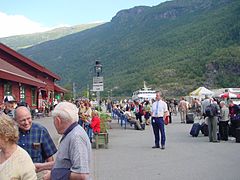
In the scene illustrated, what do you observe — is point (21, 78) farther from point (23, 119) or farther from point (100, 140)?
point (23, 119)

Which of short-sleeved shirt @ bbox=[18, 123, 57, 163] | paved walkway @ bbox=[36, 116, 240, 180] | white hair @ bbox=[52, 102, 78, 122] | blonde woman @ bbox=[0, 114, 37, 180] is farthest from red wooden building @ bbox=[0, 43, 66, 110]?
blonde woman @ bbox=[0, 114, 37, 180]

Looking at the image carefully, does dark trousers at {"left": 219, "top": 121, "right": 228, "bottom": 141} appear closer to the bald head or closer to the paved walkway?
the paved walkway

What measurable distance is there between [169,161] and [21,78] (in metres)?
14.9

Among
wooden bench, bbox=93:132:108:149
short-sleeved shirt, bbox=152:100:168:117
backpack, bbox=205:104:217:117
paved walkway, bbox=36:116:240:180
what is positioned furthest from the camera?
backpack, bbox=205:104:217:117

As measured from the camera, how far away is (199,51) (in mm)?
109250

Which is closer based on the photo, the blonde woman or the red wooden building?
the blonde woman

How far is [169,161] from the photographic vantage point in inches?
435

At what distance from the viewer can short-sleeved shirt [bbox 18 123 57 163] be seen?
4939mm

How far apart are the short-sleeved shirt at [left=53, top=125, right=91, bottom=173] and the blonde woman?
10.8 inches

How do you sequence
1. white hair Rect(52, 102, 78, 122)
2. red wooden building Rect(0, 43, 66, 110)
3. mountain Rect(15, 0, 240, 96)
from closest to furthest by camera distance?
1. white hair Rect(52, 102, 78, 122)
2. red wooden building Rect(0, 43, 66, 110)
3. mountain Rect(15, 0, 240, 96)

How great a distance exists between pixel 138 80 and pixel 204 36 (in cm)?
2313

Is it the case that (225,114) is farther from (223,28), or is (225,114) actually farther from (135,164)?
(223,28)

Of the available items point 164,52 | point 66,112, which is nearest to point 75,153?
point 66,112

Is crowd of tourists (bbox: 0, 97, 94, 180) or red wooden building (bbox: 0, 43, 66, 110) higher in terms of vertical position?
red wooden building (bbox: 0, 43, 66, 110)
